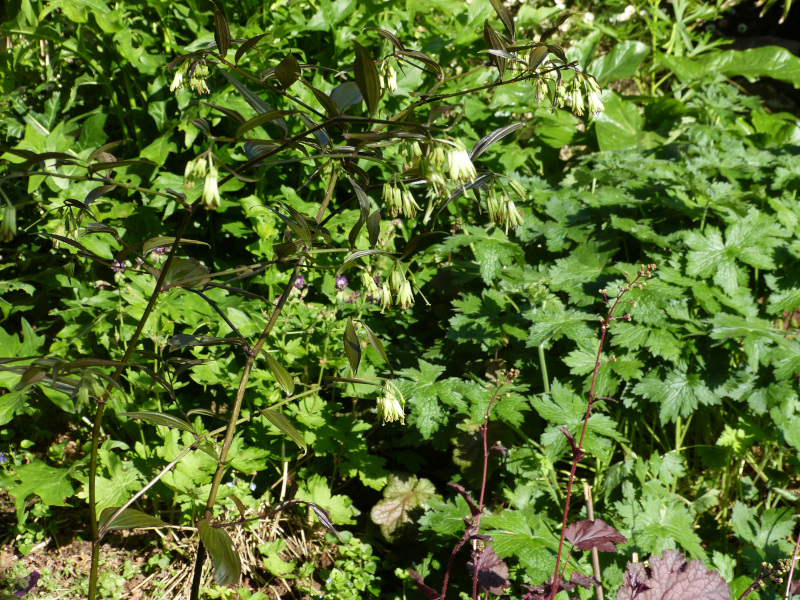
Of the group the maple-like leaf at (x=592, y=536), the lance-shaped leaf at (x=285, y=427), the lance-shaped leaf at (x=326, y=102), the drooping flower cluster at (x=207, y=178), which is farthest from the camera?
the maple-like leaf at (x=592, y=536)

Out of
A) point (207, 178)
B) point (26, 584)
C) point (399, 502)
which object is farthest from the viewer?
point (399, 502)

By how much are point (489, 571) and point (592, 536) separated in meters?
0.25

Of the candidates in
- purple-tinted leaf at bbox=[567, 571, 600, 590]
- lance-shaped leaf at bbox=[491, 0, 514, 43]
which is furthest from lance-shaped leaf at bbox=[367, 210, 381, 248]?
purple-tinted leaf at bbox=[567, 571, 600, 590]

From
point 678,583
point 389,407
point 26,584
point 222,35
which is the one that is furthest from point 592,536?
point 26,584

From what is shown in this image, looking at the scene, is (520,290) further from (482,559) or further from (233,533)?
(233,533)

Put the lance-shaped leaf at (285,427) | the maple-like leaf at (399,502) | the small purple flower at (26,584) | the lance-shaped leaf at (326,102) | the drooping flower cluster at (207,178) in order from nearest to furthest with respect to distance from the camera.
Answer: the drooping flower cluster at (207,178)
the lance-shaped leaf at (326,102)
the lance-shaped leaf at (285,427)
the small purple flower at (26,584)
the maple-like leaf at (399,502)

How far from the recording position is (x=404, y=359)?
93.4 inches

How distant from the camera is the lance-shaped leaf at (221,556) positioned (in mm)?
1062

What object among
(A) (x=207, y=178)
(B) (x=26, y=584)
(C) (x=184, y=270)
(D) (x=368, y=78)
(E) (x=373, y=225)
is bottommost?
(B) (x=26, y=584)

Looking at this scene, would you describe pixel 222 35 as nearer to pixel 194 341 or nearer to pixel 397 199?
pixel 397 199

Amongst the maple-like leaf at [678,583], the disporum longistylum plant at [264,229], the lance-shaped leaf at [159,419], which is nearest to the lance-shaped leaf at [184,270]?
the disporum longistylum plant at [264,229]

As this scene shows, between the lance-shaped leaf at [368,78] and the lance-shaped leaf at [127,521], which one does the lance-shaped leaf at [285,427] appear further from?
the lance-shaped leaf at [368,78]

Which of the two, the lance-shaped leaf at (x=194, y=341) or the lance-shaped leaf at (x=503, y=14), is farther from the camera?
the lance-shaped leaf at (x=194, y=341)

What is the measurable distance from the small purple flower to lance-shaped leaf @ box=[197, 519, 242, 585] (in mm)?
993
